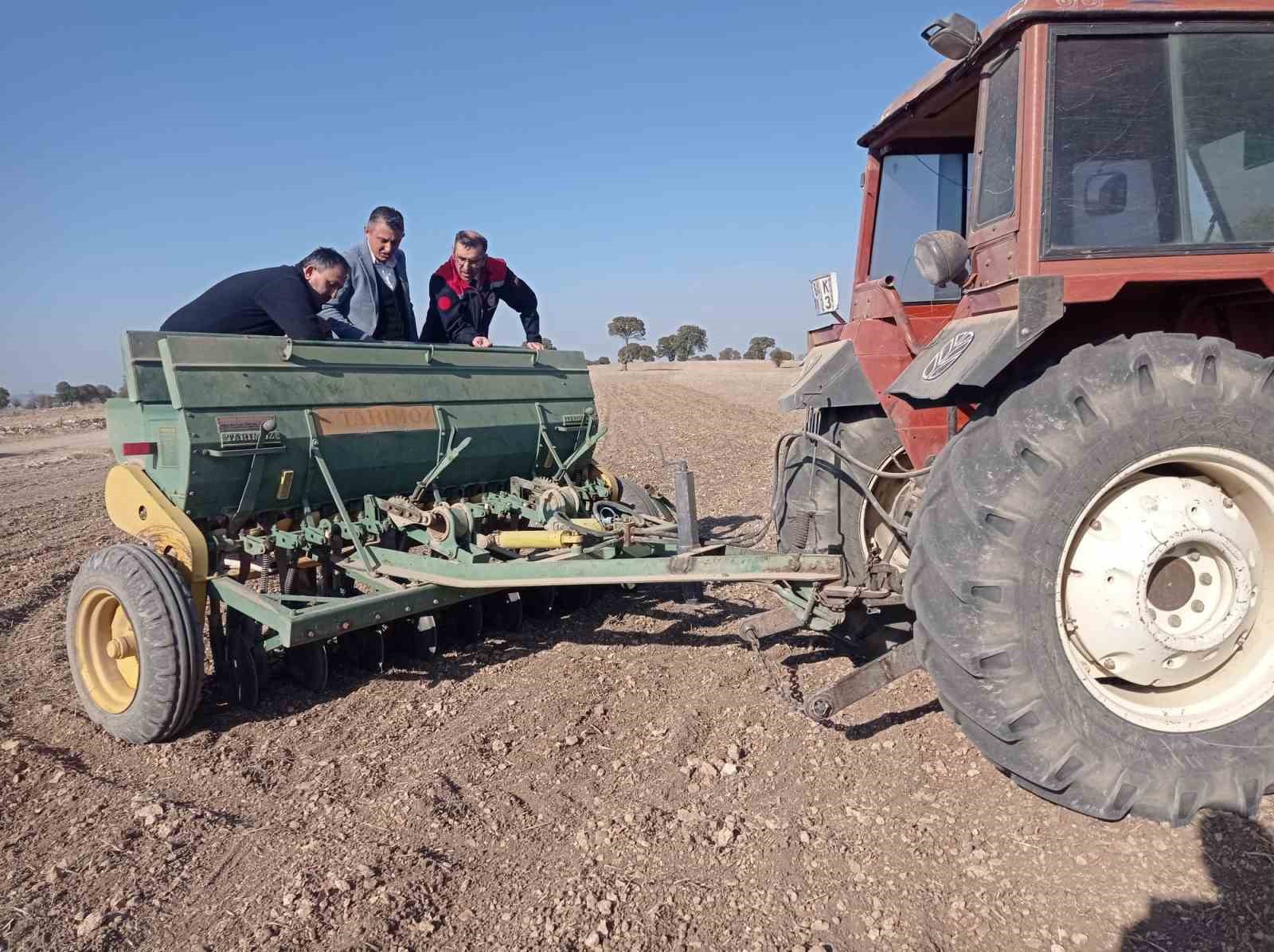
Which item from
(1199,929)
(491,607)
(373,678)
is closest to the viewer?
(1199,929)

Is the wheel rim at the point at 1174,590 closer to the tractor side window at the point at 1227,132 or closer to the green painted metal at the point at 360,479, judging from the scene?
the tractor side window at the point at 1227,132

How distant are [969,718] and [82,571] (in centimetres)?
387

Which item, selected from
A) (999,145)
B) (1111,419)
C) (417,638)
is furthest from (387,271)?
(1111,419)

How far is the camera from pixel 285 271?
5160mm

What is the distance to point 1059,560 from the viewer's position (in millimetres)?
2523

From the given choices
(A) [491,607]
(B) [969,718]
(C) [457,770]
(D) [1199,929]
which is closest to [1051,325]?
(B) [969,718]

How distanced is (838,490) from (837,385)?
0.44m

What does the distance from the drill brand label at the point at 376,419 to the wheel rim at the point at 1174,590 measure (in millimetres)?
3512

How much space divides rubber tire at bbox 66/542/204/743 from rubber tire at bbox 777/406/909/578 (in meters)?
2.60

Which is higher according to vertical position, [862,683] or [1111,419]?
[1111,419]

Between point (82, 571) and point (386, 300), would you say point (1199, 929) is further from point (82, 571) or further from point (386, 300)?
point (386, 300)

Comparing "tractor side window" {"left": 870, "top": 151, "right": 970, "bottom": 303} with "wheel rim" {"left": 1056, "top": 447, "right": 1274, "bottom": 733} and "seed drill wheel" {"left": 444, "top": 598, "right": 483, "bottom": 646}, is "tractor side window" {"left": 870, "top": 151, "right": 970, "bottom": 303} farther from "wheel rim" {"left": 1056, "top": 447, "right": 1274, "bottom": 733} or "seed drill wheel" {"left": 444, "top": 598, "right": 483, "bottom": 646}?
"seed drill wheel" {"left": 444, "top": 598, "right": 483, "bottom": 646}

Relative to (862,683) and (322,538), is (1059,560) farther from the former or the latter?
(322,538)

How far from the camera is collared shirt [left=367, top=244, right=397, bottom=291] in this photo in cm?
598
